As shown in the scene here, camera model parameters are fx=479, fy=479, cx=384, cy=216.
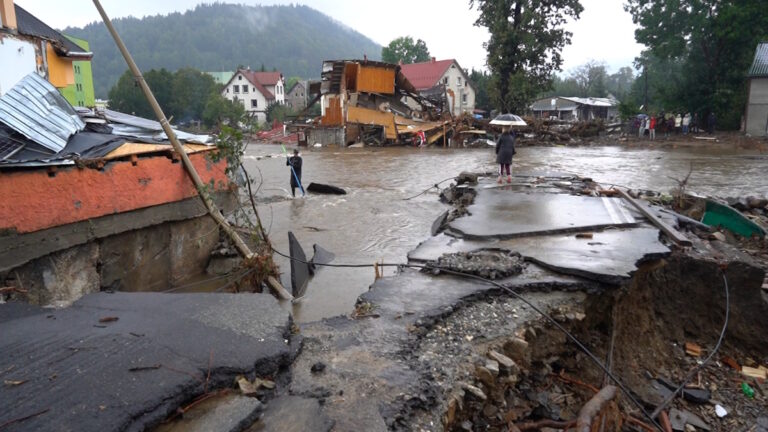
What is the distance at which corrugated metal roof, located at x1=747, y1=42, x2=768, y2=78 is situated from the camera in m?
28.2

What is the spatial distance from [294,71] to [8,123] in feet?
525

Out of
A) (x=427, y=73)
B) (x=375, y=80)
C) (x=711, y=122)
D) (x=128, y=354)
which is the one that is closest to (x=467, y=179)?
(x=128, y=354)

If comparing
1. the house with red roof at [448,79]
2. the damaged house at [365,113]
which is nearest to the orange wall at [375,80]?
the damaged house at [365,113]

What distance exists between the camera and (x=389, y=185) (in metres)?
16.5

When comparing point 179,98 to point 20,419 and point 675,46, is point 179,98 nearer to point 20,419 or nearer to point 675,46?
point 675,46

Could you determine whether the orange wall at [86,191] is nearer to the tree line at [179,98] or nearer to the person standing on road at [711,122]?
the person standing on road at [711,122]

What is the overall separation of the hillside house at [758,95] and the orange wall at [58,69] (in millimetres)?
34514

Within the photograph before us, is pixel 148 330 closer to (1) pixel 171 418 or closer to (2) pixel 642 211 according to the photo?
(1) pixel 171 418

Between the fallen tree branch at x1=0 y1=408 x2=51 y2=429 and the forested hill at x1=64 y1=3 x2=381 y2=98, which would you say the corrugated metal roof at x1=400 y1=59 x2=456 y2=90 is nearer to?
the fallen tree branch at x1=0 y1=408 x2=51 y2=429

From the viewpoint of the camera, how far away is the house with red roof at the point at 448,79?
2077 inches

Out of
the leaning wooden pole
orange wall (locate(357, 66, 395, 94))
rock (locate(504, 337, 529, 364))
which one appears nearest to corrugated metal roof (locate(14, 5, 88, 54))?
the leaning wooden pole

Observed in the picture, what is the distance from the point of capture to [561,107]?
55.9m

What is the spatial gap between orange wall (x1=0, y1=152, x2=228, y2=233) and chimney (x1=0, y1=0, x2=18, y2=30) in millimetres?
6116

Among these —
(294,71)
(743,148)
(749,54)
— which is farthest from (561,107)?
(294,71)
